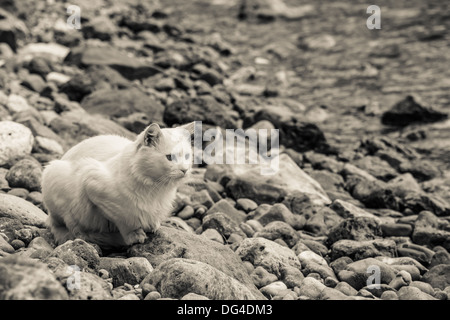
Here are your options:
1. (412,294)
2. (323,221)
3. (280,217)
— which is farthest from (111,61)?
Answer: (412,294)

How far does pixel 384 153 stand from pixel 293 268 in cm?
514

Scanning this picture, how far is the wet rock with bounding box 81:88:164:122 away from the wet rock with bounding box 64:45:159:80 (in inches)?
57.2

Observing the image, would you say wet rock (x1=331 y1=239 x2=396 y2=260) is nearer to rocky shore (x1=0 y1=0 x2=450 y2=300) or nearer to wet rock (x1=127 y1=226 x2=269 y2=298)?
rocky shore (x1=0 y1=0 x2=450 y2=300)

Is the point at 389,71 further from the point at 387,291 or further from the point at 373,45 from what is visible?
the point at 387,291

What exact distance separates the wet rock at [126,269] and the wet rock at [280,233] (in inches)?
74.5

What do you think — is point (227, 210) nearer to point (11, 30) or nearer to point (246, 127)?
point (246, 127)

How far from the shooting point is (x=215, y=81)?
12.4 meters

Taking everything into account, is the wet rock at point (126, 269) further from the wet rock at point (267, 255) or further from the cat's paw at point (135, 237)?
the wet rock at point (267, 255)

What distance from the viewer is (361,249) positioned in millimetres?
5949

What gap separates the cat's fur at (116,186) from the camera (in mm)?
4566

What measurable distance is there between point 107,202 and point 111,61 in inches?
284

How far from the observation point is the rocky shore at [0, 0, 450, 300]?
15.6ft

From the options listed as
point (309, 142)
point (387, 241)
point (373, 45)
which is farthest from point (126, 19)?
point (387, 241)
